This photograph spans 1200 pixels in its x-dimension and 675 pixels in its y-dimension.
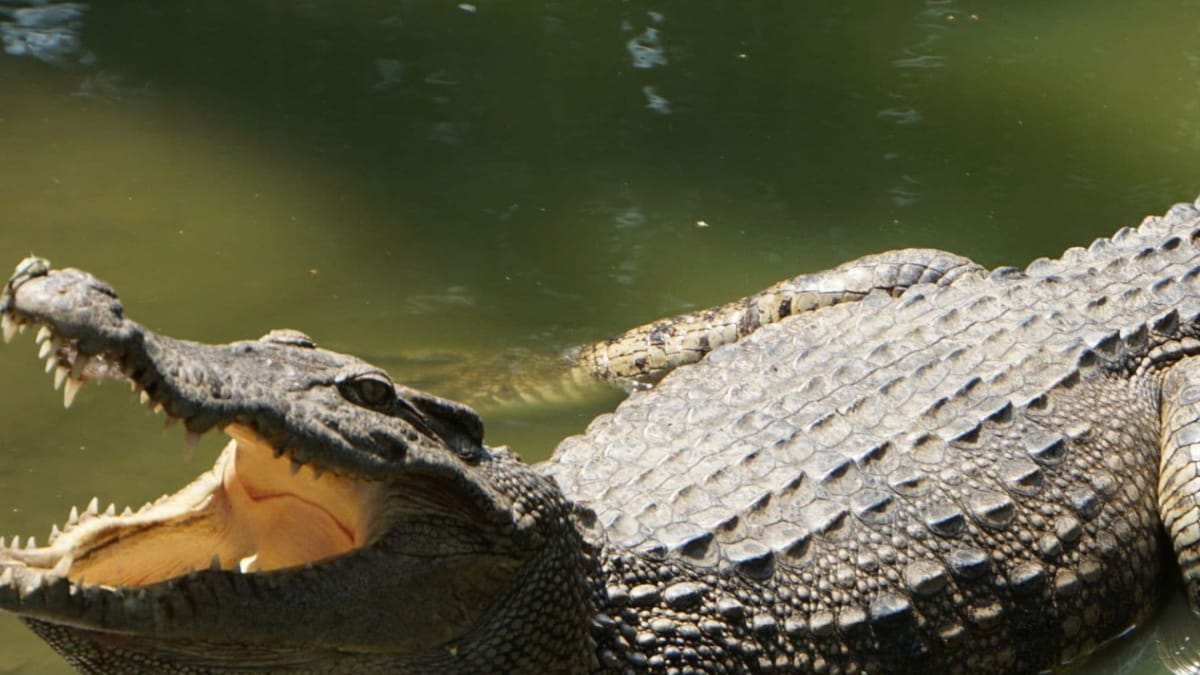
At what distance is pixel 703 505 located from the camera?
4.06 meters

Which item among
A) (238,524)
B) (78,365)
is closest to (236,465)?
(238,524)

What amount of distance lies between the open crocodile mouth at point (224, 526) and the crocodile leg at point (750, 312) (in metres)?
2.63

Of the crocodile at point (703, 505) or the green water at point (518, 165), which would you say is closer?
the crocodile at point (703, 505)

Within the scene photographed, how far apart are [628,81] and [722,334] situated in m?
3.03

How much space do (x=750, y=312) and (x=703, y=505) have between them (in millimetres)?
1973

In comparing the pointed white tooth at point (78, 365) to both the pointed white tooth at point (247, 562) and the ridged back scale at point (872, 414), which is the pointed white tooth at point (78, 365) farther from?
the ridged back scale at point (872, 414)

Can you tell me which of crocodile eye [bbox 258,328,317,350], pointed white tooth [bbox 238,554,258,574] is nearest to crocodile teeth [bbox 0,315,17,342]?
crocodile eye [bbox 258,328,317,350]

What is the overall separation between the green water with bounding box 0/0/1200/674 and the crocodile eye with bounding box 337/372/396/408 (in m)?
1.75

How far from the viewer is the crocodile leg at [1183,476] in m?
4.62

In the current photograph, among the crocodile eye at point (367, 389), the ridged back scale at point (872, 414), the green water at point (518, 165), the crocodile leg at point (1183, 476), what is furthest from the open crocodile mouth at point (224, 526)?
the crocodile leg at point (1183, 476)

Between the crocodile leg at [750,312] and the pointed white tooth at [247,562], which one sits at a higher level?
the pointed white tooth at [247,562]

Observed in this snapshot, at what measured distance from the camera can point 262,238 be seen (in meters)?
6.75

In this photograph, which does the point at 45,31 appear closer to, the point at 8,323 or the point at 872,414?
the point at 872,414

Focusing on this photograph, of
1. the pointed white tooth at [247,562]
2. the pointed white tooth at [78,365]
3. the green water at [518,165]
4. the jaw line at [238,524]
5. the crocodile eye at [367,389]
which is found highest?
the pointed white tooth at [78,365]
